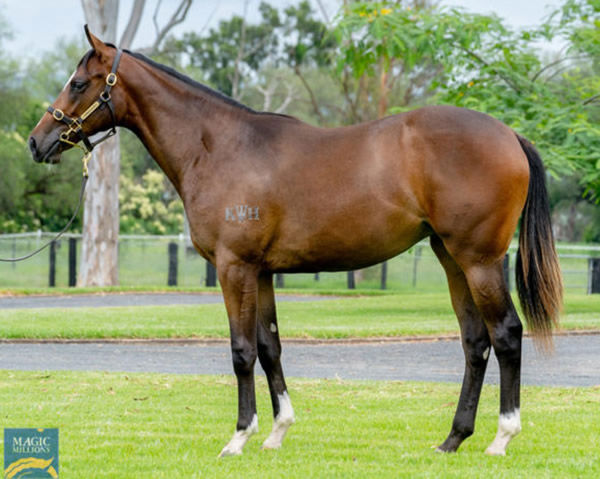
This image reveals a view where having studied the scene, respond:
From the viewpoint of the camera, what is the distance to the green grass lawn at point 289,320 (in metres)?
11.9

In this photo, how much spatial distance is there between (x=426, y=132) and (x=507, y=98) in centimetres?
923

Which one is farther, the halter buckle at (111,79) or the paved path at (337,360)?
the paved path at (337,360)

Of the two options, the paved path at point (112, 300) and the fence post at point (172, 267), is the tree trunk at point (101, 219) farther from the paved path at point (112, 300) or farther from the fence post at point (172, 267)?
the fence post at point (172, 267)

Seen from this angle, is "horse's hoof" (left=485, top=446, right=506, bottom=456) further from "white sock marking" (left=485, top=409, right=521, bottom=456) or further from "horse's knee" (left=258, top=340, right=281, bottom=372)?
"horse's knee" (left=258, top=340, right=281, bottom=372)

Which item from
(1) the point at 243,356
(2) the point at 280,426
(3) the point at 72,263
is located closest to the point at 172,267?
(3) the point at 72,263

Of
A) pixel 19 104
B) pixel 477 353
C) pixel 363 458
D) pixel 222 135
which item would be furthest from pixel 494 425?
pixel 19 104

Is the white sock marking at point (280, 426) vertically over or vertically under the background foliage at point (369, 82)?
under

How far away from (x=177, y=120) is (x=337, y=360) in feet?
16.3

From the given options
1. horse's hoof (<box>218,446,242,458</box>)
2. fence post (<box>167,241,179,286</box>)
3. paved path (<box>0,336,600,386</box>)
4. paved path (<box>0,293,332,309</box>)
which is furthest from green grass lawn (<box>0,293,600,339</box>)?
horse's hoof (<box>218,446,242,458</box>)

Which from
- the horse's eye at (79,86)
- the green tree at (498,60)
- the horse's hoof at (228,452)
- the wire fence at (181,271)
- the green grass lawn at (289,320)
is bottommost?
the horse's hoof at (228,452)

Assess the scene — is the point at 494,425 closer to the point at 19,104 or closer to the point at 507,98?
the point at 507,98

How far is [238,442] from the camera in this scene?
17.3 feet

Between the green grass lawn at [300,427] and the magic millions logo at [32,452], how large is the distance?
0.19 meters

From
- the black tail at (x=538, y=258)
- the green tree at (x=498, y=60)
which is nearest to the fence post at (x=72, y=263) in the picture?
the green tree at (x=498, y=60)
